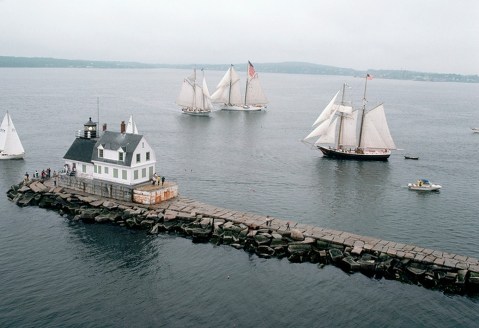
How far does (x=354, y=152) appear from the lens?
95.7 meters

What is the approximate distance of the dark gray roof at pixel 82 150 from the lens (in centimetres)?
6126

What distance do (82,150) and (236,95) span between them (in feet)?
376

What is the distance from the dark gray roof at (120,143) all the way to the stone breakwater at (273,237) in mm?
4970

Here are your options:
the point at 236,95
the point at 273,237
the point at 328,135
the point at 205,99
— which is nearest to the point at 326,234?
the point at 273,237

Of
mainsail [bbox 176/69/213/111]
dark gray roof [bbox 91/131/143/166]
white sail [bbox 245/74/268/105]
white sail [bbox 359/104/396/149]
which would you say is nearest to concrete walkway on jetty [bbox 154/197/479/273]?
dark gray roof [bbox 91/131/143/166]

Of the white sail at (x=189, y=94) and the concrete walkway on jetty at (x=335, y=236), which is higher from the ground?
the white sail at (x=189, y=94)

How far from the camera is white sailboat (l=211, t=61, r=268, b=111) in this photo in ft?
557

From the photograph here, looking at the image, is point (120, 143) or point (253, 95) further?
point (253, 95)

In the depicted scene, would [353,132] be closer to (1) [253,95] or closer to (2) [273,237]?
(2) [273,237]

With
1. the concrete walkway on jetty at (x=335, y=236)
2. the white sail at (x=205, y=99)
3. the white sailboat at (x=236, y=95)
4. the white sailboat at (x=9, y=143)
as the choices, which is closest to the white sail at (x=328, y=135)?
the concrete walkway on jetty at (x=335, y=236)

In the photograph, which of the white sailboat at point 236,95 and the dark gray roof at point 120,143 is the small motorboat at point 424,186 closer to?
the dark gray roof at point 120,143

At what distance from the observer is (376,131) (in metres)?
97.2

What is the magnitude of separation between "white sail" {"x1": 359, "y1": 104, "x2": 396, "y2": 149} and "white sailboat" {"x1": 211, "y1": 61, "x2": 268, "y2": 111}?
7653cm

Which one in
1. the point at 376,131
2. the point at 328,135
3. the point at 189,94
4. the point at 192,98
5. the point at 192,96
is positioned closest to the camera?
the point at 376,131
